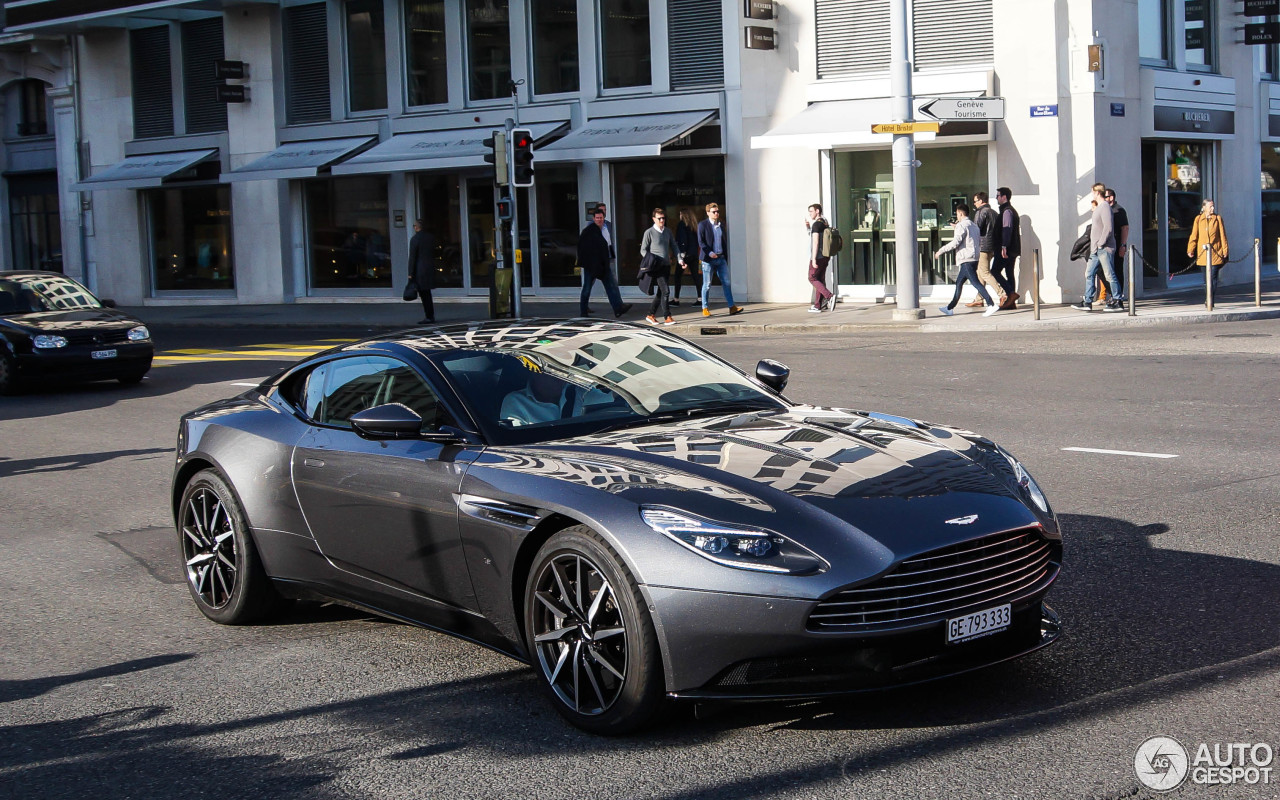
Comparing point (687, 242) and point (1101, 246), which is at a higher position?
point (687, 242)

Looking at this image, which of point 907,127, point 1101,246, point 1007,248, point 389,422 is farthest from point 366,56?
point 389,422

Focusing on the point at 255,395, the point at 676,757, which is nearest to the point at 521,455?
the point at 676,757

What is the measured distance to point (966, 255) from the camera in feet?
75.0

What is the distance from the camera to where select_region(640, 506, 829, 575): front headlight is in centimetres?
436

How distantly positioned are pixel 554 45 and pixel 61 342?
1585 centimetres

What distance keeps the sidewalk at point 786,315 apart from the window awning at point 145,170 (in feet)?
12.9

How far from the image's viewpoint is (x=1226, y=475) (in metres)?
8.86

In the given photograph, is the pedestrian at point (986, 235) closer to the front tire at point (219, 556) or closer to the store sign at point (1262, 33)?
the store sign at point (1262, 33)

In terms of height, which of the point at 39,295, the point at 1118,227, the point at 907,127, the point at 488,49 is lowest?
the point at 39,295

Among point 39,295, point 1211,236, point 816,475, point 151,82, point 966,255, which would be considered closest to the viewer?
point 816,475

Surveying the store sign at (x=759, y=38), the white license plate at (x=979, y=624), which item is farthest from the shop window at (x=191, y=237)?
the white license plate at (x=979, y=624)

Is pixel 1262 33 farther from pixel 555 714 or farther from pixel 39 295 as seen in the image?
pixel 555 714

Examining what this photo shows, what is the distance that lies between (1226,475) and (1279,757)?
5.00 meters

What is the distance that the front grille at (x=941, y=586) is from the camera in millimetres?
4371
